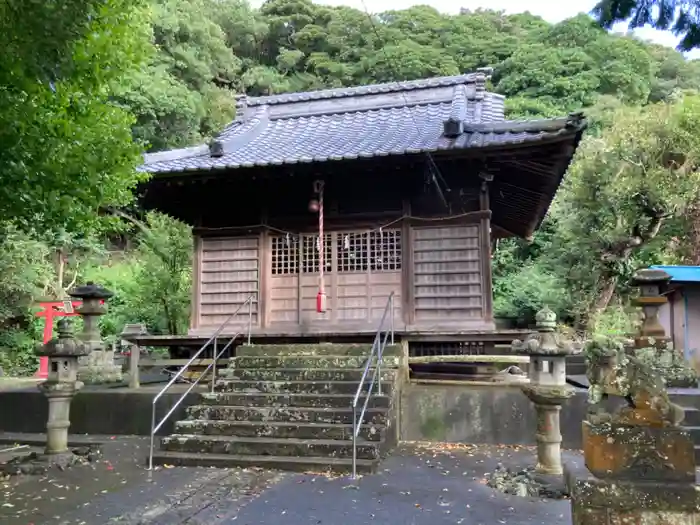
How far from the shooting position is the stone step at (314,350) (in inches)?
339

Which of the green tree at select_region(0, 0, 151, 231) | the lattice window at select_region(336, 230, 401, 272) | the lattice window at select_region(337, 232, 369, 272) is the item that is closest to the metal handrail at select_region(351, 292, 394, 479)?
the lattice window at select_region(336, 230, 401, 272)

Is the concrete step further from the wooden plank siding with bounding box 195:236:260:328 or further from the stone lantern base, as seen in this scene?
the stone lantern base

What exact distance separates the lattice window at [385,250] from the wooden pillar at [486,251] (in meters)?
1.52

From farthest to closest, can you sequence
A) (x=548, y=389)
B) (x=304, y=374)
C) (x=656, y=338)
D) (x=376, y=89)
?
(x=376, y=89) → (x=656, y=338) → (x=304, y=374) → (x=548, y=389)

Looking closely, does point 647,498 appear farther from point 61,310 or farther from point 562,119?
point 61,310

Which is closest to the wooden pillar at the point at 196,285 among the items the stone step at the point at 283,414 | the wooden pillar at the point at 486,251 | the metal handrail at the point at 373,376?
the stone step at the point at 283,414

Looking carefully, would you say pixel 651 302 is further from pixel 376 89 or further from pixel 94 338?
pixel 94 338

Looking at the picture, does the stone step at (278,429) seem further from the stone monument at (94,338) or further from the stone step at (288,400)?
the stone monument at (94,338)

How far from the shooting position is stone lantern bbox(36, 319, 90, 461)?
7230mm

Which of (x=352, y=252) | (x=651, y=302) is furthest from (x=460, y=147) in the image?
(x=651, y=302)

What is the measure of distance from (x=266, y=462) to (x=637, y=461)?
183 inches

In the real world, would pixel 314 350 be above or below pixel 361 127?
below

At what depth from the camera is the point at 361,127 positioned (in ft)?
38.9

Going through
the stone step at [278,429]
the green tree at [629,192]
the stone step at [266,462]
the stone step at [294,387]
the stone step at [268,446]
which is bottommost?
the stone step at [266,462]
